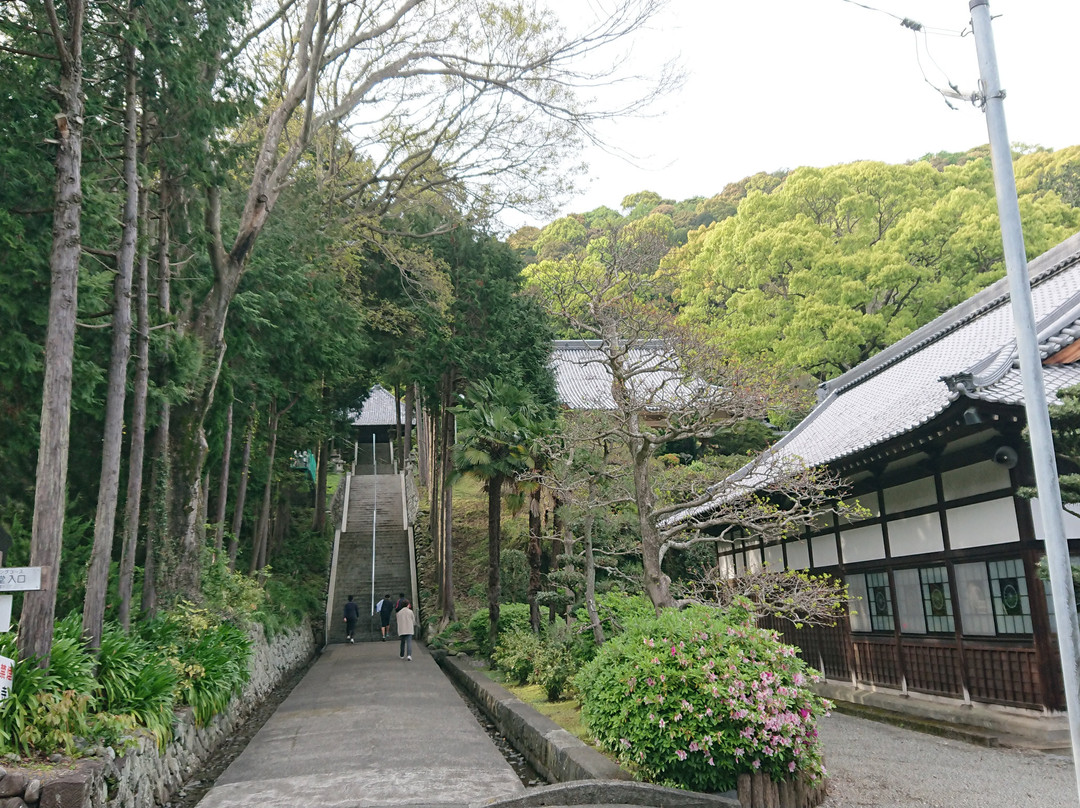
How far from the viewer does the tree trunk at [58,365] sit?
24.1 feet

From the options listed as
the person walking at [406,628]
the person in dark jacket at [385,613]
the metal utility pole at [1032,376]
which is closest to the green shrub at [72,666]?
the metal utility pole at [1032,376]

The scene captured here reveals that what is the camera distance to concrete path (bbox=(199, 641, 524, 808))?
7668 millimetres

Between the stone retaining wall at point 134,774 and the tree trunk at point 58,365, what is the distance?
4.15 ft

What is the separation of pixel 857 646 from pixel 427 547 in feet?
65.4

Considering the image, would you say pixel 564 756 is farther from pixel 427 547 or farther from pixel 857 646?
pixel 427 547

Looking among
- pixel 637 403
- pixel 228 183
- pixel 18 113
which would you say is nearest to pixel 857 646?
pixel 637 403

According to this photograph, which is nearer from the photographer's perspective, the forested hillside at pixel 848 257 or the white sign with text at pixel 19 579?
the white sign with text at pixel 19 579

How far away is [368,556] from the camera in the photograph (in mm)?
31266

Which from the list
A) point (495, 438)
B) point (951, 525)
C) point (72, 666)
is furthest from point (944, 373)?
point (72, 666)

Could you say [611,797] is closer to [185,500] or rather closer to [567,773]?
[567,773]

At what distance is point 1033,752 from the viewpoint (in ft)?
28.4

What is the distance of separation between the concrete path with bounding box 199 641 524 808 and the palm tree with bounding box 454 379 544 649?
14.6 feet

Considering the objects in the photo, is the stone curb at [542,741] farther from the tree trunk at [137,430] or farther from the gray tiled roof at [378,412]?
the gray tiled roof at [378,412]

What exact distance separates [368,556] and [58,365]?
79.3 feet
